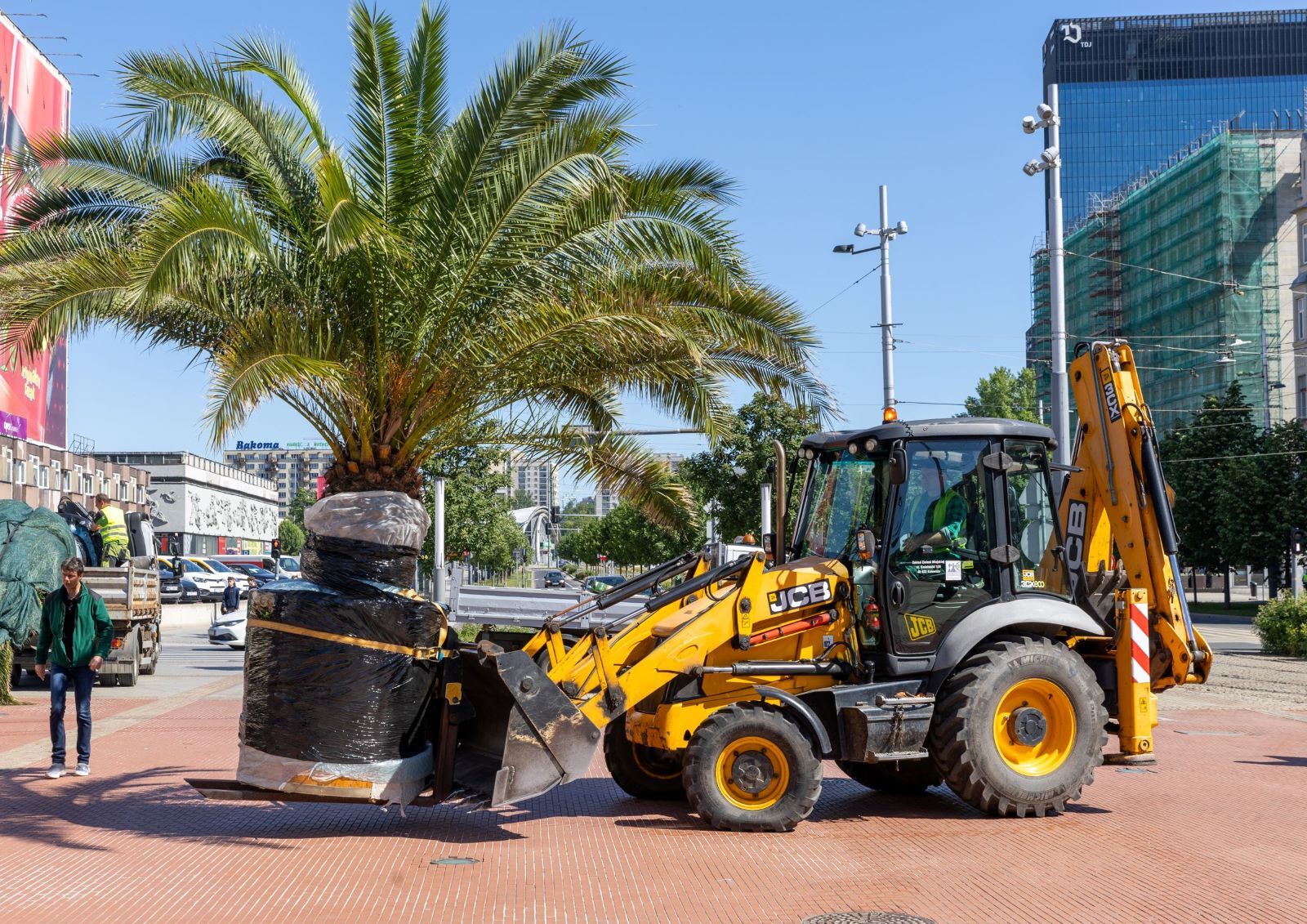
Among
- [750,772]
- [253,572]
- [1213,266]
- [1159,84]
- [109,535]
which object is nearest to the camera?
[750,772]

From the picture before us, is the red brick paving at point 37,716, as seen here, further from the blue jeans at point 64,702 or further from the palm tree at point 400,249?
the palm tree at point 400,249

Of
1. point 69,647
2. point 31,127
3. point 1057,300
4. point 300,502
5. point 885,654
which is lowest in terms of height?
point 69,647

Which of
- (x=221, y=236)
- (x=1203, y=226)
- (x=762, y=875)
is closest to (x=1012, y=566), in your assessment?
(x=762, y=875)

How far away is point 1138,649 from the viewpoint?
9.02 metres

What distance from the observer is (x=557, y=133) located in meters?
9.85

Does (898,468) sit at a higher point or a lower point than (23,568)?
higher

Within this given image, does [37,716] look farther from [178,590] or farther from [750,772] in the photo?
[178,590]

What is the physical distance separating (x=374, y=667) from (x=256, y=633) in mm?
784

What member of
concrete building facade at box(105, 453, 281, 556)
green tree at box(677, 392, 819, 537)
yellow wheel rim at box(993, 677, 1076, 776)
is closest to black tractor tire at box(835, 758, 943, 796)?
yellow wheel rim at box(993, 677, 1076, 776)

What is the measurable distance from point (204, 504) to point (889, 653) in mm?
102646

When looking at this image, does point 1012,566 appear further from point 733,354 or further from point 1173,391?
point 1173,391

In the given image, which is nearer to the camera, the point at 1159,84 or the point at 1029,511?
A: the point at 1029,511

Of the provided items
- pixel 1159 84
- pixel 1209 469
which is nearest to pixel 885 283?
pixel 1209 469

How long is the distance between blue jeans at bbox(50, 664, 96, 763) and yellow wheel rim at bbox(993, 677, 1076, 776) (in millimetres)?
7206
